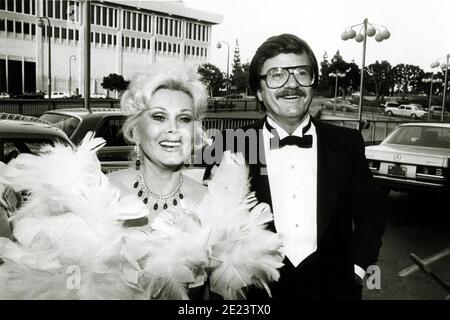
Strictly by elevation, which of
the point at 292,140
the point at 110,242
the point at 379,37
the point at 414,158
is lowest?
the point at 414,158

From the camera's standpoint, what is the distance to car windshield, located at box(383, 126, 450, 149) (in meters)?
7.34

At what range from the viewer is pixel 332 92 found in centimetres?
7450

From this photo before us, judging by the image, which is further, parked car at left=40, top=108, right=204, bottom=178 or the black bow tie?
parked car at left=40, top=108, right=204, bottom=178

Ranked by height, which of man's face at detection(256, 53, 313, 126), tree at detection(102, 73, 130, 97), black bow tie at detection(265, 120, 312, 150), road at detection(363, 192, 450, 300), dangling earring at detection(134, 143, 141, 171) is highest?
tree at detection(102, 73, 130, 97)

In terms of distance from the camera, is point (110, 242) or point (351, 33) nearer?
point (110, 242)

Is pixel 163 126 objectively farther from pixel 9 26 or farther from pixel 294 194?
pixel 9 26

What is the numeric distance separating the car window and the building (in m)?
41.2

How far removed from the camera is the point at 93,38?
5616 centimetres

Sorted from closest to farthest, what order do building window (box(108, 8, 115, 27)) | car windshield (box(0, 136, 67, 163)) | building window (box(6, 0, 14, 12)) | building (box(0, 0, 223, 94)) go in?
1. car windshield (box(0, 136, 67, 163))
2. building window (box(6, 0, 14, 12))
3. building (box(0, 0, 223, 94))
4. building window (box(108, 8, 115, 27))

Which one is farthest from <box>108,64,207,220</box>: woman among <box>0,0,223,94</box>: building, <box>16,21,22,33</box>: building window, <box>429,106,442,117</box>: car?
<box>16,21,22,33</box>: building window

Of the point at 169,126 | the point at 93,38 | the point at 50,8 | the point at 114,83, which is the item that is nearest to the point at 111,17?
the point at 93,38

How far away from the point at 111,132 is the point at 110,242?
4.27 metres

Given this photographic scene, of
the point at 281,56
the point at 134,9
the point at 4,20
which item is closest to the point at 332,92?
the point at 134,9

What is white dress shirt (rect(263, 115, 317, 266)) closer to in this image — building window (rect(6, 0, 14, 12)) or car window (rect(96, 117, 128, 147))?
car window (rect(96, 117, 128, 147))
